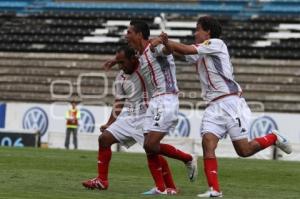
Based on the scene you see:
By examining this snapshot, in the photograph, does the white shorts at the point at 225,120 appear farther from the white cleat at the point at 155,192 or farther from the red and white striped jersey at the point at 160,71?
the white cleat at the point at 155,192

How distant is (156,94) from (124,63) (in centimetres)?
83

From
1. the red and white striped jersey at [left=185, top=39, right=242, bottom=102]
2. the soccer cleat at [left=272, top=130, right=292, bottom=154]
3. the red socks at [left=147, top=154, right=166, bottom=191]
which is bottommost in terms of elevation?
the red socks at [left=147, top=154, right=166, bottom=191]

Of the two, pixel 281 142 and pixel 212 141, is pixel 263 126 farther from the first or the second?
pixel 212 141

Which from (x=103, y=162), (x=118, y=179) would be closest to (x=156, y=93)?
(x=103, y=162)

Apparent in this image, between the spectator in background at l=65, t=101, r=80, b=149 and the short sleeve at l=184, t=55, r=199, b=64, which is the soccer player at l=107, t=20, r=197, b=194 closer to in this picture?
the short sleeve at l=184, t=55, r=199, b=64

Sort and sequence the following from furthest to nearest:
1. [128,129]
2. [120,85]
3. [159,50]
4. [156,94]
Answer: [120,85] → [128,129] → [156,94] → [159,50]

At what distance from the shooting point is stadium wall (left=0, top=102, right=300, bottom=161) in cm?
2884

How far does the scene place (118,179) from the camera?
1464 cm

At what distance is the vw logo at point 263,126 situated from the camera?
3175 cm

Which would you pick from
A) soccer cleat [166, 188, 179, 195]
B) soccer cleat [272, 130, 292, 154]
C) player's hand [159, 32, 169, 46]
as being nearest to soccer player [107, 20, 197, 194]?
soccer cleat [166, 188, 179, 195]

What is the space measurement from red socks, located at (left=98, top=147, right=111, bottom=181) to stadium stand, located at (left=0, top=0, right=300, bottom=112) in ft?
74.9

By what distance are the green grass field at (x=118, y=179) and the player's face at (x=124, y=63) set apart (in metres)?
1.73

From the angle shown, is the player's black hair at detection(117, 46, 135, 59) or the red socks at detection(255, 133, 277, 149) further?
the player's black hair at detection(117, 46, 135, 59)

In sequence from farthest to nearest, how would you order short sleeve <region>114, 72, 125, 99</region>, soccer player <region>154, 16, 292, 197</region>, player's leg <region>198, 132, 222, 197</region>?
short sleeve <region>114, 72, 125, 99</region>, soccer player <region>154, 16, 292, 197</region>, player's leg <region>198, 132, 222, 197</region>
